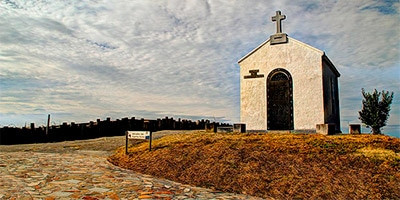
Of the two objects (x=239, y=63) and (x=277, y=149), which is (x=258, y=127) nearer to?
(x=239, y=63)

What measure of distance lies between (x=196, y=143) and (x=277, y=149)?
328 centimetres

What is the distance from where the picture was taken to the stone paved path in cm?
644

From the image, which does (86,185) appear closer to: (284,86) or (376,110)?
(284,86)

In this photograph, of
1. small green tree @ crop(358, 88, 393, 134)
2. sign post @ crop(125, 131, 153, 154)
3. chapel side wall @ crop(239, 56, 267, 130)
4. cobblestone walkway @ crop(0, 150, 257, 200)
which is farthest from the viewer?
small green tree @ crop(358, 88, 393, 134)

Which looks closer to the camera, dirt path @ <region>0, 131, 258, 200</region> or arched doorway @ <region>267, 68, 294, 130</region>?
dirt path @ <region>0, 131, 258, 200</region>

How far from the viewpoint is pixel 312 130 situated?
15.3 metres

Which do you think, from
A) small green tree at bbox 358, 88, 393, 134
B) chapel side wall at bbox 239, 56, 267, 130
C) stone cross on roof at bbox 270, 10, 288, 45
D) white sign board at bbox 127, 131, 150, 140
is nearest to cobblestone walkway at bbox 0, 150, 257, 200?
white sign board at bbox 127, 131, 150, 140

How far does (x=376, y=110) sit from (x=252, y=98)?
11.6m


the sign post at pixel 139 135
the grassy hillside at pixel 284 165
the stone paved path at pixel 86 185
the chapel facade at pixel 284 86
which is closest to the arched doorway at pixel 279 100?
the chapel facade at pixel 284 86

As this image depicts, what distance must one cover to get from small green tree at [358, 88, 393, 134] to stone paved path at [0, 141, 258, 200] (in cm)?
1904

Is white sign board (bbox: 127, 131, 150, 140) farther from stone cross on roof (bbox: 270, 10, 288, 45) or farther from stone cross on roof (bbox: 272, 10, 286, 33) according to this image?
stone cross on roof (bbox: 272, 10, 286, 33)

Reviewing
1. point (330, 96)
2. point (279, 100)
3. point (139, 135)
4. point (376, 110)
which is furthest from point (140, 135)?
point (376, 110)

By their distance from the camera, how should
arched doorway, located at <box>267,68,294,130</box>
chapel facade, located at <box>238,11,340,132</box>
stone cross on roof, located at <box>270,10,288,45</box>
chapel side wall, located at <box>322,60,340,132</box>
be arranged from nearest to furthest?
1. chapel facade, located at <box>238,11,340,132</box>
2. arched doorway, located at <box>267,68,294,130</box>
3. chapel side wall, located at <box>322,60,340,132</box>
4. stone cross on roof, located at <box>270,10,288,45</box>

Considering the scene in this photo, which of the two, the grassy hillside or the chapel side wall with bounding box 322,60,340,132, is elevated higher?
the chapel side wall with bounding box 322,60,340,132
